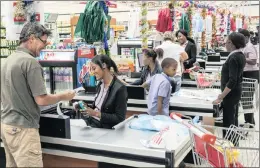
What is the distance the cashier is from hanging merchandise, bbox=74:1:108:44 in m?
1.26

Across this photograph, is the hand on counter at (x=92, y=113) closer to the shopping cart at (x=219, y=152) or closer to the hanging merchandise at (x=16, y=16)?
the shopping cart at (x=219, y=152)

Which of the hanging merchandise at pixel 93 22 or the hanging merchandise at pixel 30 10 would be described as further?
the hanging merchandise at pixel 93 22

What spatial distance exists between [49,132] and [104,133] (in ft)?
1.51

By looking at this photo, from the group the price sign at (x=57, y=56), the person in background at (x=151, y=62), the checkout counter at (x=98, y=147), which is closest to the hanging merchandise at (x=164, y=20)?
the person in background at (x=151, y=62)

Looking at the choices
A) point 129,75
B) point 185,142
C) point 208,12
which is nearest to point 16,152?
point 185,142

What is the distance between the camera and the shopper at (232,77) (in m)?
4.07

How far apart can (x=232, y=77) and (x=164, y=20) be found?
2971 mm

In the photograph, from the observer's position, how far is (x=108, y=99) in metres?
3.04

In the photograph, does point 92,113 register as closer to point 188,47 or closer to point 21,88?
point 21,88

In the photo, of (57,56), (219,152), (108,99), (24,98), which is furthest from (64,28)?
(219,152)

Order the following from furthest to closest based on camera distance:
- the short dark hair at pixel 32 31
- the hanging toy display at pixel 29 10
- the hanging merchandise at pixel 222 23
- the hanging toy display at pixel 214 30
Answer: the hanging merchandise at pixel 222 23
the hanging toy display at pixel 214 30
the hanging toy display at pixel 29 10
the short dark hair at pixel 32 31

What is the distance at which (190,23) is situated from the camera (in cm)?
803

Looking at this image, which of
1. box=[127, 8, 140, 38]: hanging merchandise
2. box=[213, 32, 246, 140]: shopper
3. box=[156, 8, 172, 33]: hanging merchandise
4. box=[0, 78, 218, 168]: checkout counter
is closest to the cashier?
box=[0, 78, 218, 168]: checkout counter

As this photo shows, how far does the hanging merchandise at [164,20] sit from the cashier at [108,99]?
3.79 metres
